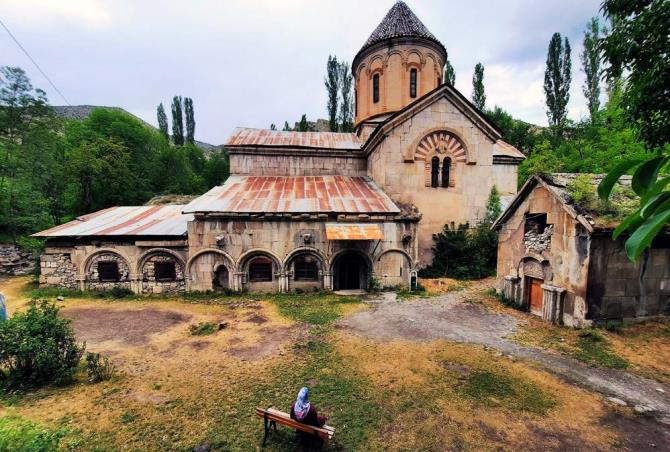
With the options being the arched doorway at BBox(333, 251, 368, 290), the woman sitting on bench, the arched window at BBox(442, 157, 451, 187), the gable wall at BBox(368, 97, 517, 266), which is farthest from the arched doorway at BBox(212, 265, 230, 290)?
the arched window at BBox(442, 157, 451, 187)

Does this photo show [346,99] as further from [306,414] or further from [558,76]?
[306,414]

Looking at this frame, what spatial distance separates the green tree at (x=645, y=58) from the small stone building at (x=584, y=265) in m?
2.40

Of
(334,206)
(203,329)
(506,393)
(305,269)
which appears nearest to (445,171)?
(334,206)

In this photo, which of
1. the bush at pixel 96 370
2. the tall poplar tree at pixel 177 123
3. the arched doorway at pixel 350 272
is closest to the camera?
the bush at pixel 96 370

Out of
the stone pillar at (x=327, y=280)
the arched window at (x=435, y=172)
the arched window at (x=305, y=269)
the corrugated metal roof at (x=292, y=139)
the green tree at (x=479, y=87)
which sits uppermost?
the green tree at (x=479, y=87)

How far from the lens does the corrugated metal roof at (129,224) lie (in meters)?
11.9

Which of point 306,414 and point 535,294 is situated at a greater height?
point 535,294

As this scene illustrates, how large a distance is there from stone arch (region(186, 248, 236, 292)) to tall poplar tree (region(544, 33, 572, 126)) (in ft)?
109

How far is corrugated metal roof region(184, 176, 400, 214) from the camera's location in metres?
12.0

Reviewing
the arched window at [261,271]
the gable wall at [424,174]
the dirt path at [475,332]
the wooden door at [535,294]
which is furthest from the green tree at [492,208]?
the arched window at [261,271]

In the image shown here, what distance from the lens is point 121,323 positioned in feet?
29.6

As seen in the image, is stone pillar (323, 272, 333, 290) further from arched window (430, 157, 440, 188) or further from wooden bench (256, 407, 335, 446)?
wooden bench (256, 407, 335, 446)

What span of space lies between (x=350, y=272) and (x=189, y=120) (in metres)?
43.7

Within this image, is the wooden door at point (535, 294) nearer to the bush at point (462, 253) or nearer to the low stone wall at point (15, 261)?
the bush at point (462, 253)
